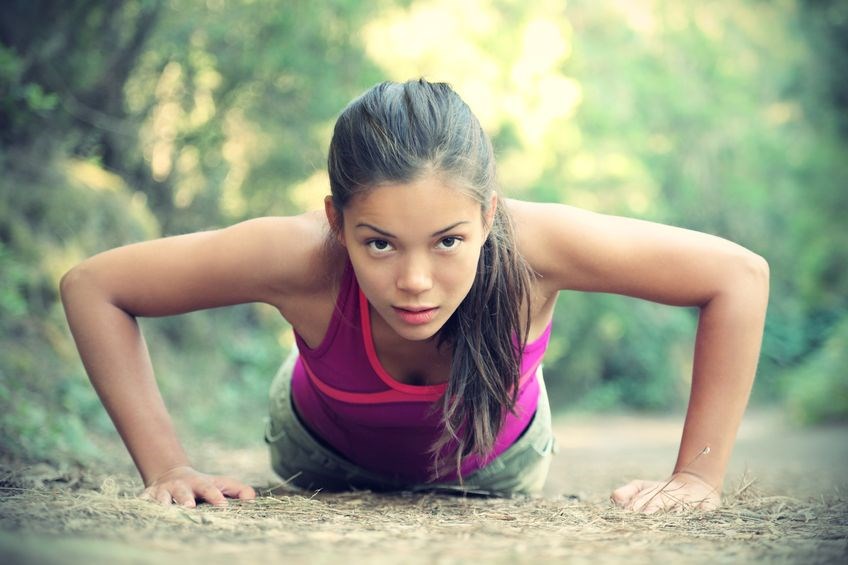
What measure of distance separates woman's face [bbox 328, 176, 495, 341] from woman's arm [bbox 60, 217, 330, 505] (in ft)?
1.02

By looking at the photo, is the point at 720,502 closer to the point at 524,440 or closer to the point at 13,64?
the point at 524,440

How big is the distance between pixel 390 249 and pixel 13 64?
8.45ft

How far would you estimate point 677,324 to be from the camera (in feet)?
37.4

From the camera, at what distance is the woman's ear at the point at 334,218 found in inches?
93.5

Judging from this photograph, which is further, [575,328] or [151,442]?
[575,328]

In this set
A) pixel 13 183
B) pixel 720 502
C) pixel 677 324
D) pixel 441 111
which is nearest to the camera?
pixel 441 111

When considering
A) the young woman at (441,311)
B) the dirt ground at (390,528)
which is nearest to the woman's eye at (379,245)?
the young woman at (441,311)

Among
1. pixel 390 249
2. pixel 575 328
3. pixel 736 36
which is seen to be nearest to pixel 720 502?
pixel 390 249

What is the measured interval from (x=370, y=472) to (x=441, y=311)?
91 centimetres

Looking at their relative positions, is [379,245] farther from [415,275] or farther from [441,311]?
[441,311]

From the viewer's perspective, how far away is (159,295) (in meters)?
2.55

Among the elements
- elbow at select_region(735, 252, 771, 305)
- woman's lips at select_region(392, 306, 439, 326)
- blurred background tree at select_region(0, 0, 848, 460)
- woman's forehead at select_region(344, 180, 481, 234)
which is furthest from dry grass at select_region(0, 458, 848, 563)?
blurred background tree at select_region(0, 0, 848, 460)

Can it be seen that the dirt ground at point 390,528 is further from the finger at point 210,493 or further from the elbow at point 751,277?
the elbow at point 751,277

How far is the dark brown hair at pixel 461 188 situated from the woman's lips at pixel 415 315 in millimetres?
251
